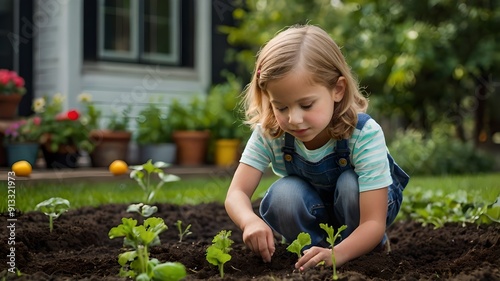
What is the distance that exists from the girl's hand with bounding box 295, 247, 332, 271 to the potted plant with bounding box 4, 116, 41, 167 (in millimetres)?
3806

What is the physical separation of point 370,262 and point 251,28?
5662 mm

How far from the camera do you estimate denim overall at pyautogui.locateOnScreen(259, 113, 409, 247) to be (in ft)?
7.80

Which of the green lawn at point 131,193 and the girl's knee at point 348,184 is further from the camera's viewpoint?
the green lawn at point 131,193

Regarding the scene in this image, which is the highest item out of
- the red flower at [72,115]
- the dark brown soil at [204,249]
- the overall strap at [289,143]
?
the overall strap at [289,143]

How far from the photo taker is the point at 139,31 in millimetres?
7070

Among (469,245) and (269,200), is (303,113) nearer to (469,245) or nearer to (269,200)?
(269,200)

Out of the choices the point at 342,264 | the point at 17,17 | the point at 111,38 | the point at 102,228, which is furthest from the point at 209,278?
the point at 111,38

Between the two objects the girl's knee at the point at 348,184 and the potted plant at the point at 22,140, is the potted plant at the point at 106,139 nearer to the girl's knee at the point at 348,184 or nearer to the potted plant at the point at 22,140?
the potted plant at the point at 22,140

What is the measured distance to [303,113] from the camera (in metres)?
2.11

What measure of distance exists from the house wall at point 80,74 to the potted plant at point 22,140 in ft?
2.95

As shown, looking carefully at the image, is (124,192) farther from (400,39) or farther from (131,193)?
(400,39)

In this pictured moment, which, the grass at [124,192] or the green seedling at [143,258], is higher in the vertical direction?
the green seedling at [143,258]

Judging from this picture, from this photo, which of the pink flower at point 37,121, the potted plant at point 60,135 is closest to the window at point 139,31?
the potted plant at point 60,135

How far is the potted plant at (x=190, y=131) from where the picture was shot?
655 cm
